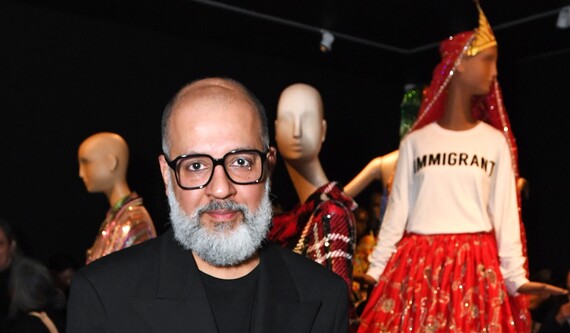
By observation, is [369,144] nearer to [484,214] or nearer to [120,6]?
[120,6]

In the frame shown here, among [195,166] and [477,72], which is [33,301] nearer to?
[477,72]

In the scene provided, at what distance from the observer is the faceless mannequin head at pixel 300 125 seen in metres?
4.11

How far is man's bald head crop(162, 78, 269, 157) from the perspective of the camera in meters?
2.05

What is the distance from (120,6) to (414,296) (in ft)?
12.8

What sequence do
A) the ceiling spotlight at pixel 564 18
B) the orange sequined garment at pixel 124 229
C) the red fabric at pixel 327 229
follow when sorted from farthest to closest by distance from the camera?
the ceiling spotlight at pixel 564 18 < the orange sequined garment at pixel 124 229 < the red fabric at pixel 327 229

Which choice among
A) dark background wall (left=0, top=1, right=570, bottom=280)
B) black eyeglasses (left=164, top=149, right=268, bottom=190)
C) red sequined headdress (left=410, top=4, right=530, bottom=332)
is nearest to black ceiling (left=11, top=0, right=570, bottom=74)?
dark background wall (left=0, top=1, right=570, bottom=280)

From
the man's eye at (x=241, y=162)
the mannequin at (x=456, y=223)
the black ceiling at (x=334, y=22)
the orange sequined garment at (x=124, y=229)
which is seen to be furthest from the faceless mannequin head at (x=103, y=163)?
the man's eye at (x=241, y=162)

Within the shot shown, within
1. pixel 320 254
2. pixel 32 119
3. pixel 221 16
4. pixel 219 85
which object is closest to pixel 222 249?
pixel 219 85

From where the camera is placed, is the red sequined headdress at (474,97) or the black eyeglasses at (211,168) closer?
the black eyeglasses at (211,168)

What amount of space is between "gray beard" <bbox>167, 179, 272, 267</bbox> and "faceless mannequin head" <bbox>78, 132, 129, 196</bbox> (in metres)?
3.16

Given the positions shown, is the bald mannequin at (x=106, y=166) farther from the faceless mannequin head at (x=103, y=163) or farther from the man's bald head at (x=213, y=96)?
the man's bald head at (x=213, y=96)

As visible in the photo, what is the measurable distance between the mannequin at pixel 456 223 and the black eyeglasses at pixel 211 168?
2030 mm

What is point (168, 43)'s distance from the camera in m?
7.62

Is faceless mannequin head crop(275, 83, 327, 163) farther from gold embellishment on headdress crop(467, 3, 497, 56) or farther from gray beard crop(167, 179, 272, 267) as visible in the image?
gray beard crop(167, 179, 272, 267)
